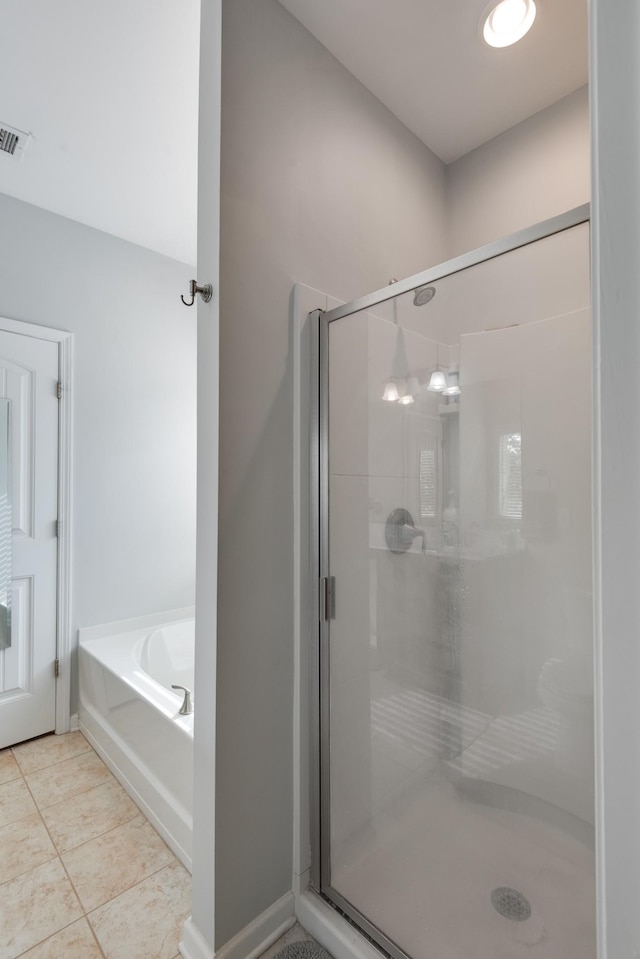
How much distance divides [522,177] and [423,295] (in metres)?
1.13

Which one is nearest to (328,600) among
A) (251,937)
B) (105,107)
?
(251,937)

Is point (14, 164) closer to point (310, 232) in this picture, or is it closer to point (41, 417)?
point (41, 417)

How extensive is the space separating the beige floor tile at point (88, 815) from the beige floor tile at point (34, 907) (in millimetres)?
121

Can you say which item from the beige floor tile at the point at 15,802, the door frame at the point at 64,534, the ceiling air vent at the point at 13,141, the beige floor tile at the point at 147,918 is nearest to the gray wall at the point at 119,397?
the door frame at the point at 64,534

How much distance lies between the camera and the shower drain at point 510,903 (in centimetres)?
99

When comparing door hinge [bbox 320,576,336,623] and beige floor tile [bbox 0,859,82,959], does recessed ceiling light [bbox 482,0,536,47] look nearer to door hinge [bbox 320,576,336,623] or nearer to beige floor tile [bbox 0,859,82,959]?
door hinge [bbox 320,576,336,623]

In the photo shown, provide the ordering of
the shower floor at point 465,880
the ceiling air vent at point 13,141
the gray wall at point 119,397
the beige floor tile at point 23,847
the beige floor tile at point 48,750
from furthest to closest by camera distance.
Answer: the gray wall at point 119,397
the beige floor tile at point 48,750
the ceiling air vent at point 13,141
the beige floor tile at point 23,847
the shower floor at point 465,880

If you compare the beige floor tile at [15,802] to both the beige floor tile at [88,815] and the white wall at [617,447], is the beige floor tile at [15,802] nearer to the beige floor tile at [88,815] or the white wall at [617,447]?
the beige floor tile at [88,815]

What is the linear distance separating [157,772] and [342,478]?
4.35 feet

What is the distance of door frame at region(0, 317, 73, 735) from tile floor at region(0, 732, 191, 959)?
0.34 meters

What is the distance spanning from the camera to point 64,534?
2305mm

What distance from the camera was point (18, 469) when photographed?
219 cm

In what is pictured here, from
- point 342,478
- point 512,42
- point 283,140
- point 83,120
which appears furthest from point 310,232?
point 83,120

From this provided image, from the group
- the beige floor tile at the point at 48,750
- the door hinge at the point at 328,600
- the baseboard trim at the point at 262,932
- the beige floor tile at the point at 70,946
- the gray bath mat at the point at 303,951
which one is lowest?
the beige floor tile at the point at 48,750
